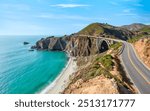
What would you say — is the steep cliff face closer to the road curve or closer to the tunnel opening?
→ the tunnel opening

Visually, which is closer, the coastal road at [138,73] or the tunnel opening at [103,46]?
the coastal road at [138,73]

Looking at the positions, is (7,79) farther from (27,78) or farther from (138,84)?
(138,84)

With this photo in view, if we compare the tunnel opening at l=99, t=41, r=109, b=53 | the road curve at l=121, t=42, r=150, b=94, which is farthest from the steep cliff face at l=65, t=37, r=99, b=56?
the road curve at l=121, t=42, r=150, b=94

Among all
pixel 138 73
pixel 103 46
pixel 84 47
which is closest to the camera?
pixel 138 73

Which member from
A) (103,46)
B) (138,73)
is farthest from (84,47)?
(138,73)

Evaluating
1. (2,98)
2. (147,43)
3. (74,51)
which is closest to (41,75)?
(147,43)

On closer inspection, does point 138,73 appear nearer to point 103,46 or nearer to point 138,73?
point 138,73

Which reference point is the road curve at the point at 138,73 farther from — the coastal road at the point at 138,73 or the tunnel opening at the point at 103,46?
the tunnel opening at the point at 103,46

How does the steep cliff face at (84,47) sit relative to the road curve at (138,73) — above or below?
below

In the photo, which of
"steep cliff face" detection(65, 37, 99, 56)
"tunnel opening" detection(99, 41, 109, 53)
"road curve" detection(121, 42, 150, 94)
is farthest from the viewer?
"tunnel opening" detection(99, 41, 109, 53)

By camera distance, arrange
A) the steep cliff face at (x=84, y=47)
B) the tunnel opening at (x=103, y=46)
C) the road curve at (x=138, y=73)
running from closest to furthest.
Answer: the road curve at (x=138, y=73) → the steep cliff face at (x=84, y=47) → the tunnel opening at (x=103, y=46)

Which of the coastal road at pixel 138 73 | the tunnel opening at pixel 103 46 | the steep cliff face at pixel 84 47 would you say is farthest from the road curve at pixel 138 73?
the tunnel opening at pixel 103 46
